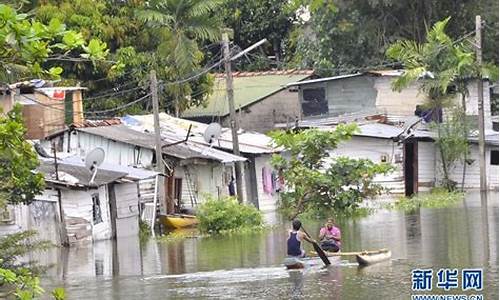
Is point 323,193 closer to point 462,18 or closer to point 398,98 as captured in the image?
point 398,98

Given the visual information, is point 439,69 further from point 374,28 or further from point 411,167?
point 374,28

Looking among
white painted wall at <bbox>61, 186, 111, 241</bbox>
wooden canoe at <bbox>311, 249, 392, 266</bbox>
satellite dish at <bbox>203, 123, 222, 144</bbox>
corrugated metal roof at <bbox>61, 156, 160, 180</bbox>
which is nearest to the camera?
wooden canoe at <bbox>311, 249, 392, 266</bbox>

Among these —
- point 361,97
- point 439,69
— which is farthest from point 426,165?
point 361,97

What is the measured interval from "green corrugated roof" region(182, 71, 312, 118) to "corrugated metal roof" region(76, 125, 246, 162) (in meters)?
10.3

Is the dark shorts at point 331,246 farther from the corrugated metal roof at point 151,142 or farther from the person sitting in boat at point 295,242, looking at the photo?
the corrugated metal roof at point 151,142

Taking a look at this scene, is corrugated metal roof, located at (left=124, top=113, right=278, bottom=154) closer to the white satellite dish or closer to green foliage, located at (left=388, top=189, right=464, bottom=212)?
green foliage, located at (left=388, top=189, right=464, bottom=212)

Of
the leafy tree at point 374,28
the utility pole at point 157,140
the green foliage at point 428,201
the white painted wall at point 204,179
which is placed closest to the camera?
the utility pole at point 157,140

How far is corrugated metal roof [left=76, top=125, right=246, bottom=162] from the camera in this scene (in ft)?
120

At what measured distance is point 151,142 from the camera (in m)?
37.2

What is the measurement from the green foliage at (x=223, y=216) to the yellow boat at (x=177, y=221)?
185cm

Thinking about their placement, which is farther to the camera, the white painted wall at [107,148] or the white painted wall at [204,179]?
the white painted wall at [204,179]

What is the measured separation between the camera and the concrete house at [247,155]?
41.2m

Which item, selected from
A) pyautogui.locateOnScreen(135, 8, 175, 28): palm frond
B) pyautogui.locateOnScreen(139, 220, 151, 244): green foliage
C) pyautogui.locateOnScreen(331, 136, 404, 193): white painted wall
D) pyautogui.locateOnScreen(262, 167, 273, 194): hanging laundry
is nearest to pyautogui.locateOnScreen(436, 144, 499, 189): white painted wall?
pyautogui.locateOnScreen(331, 136, 404, 193): white painted wall

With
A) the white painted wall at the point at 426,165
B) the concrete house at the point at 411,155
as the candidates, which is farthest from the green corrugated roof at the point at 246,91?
the white painted wall at the point at 426,165
